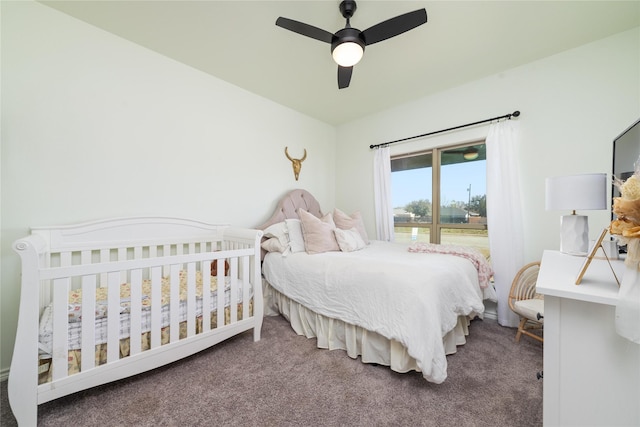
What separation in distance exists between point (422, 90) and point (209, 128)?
2408 mm

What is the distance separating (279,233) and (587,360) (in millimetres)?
2202

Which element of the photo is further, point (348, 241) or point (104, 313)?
point (348, 241)

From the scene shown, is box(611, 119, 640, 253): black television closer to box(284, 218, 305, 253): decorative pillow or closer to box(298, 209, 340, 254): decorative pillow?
box(298, 209, 340, 254): decorative pillow

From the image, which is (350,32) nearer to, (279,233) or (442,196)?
(279,233)

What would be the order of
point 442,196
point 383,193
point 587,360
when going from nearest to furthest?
point 587,360 → point 442,196 → point 383,193

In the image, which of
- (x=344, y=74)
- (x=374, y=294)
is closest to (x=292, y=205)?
(x=344, y=74)

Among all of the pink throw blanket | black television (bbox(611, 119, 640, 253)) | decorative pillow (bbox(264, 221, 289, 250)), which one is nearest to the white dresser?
black television (bbox(611, 119, 640, 253))

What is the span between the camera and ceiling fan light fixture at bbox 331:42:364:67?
1631 millimetres

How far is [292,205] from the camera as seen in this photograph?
313 cm

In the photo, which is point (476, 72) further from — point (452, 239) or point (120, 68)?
point (120, 68)

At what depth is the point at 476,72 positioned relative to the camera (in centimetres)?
246

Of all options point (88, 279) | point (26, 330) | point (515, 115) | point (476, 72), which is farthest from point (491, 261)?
point (26, 330)

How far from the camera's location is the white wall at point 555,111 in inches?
76.6

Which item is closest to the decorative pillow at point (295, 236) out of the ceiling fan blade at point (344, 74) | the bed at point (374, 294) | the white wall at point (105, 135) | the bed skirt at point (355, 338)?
the bed at point (374, 294)
